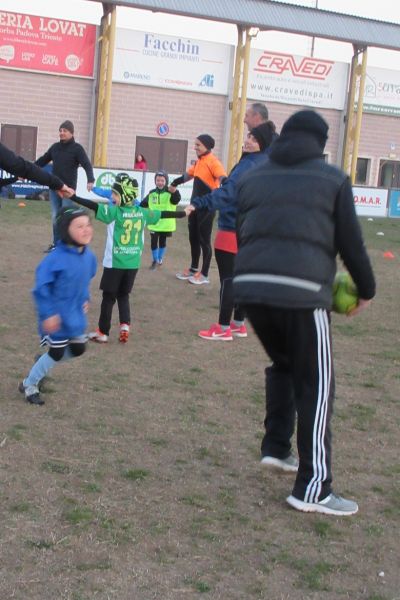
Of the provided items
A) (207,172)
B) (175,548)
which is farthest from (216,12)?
(175,548)

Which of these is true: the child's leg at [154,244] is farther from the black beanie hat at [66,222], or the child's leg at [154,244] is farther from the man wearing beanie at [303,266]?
the man wearing beanie at [303,266]

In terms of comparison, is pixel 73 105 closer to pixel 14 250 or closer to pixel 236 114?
pixel 236 114

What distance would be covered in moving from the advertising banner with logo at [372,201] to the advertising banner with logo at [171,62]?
877cm

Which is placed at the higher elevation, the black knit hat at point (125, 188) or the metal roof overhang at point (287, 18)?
the metal roof overhang at point (287, 18)

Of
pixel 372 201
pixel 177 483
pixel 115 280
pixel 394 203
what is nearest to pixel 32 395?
pixel 177 483

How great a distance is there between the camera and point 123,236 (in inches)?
304

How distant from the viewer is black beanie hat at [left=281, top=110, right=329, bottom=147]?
4.21m

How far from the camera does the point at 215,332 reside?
28.0 feet

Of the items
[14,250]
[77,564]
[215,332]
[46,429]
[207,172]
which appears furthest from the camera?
[14,250]

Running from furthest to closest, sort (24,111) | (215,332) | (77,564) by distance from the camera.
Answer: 1. (24,111)
2. (215,332)
3. (77,564)

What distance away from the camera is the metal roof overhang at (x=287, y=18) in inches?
1226

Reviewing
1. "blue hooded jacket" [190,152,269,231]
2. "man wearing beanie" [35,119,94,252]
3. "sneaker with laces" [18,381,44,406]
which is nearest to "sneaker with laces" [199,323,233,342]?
"blue hooded jacket" [190,152,269,231]

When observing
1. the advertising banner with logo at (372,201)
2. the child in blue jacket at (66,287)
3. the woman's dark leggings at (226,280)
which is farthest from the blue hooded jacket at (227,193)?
the advertising banner with logo at (372,201)

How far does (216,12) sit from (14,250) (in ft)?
69.2
